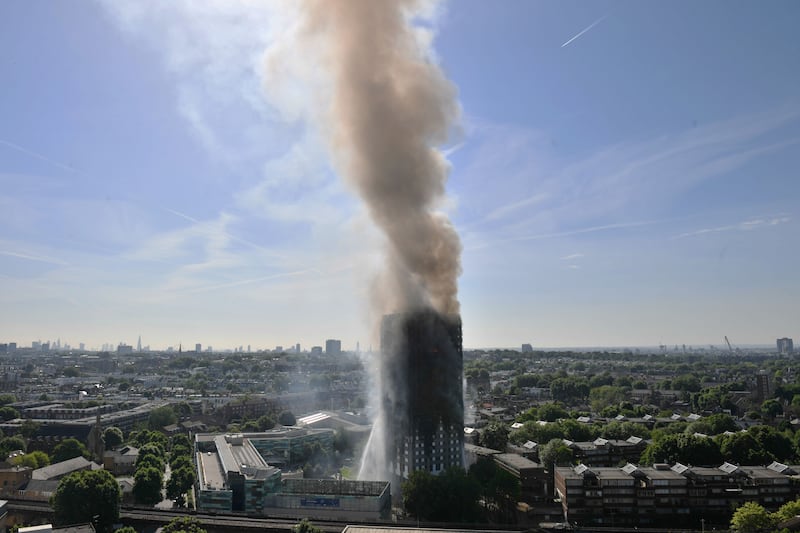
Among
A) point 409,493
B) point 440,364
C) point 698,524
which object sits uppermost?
point 440,364

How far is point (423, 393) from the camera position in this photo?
5028 centimetres

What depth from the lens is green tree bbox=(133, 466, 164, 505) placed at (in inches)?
1948

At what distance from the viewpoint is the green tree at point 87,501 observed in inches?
1544

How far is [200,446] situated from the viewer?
6600 centimetres

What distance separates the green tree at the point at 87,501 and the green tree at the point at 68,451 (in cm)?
2951

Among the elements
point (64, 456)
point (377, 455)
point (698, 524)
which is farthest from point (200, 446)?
point (698, 524)

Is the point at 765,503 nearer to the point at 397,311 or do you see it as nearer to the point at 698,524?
the point at 698,524

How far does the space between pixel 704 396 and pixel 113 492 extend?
352 ft

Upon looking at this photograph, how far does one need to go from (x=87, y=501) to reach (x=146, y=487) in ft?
34.4

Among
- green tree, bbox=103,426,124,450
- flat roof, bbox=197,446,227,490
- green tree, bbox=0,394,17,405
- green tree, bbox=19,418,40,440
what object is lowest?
green tree, bbox=103,426,124,450

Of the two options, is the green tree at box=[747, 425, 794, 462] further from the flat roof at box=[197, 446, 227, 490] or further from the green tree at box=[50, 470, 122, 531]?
the green tree at box=[50, 470, 122, 531]

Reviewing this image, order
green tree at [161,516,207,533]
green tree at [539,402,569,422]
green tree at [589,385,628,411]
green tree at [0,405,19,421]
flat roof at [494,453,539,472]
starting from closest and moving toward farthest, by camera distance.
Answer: green tree at [161,516,207,533] < flat roof at [494,453,539,472] < green tree at [539,402,569,422] < green tree at [0,405,19,421] < green tree at [589,385,628,411]

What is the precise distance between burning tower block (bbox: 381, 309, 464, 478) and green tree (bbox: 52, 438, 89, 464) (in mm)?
38021

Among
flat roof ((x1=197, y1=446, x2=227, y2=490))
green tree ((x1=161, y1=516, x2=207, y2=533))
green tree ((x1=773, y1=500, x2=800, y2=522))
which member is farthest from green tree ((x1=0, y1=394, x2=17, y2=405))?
green tree ((x1=773, y1=500, x2=800, y2=522))
